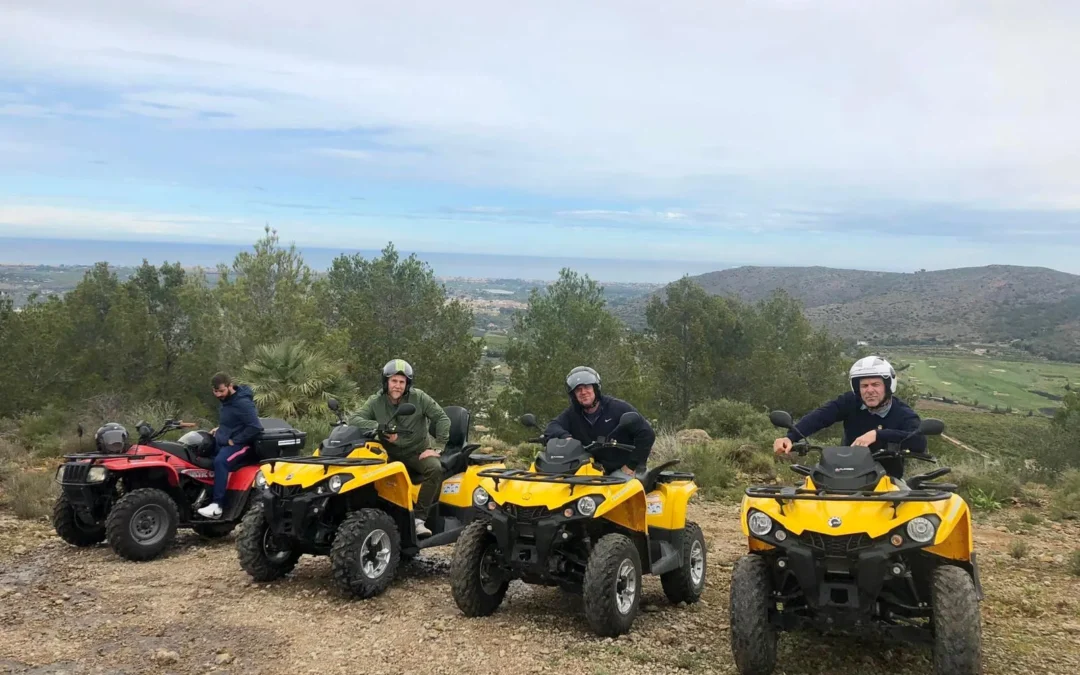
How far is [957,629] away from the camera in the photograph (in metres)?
4.32

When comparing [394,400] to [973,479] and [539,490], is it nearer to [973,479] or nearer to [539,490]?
[539,490]

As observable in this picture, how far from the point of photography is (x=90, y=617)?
20.4ft

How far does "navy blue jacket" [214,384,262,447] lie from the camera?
8.57 m

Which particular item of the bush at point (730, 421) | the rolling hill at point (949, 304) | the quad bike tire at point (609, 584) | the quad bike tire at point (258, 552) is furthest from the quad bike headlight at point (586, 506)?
the rolling hill at point (949, 304)

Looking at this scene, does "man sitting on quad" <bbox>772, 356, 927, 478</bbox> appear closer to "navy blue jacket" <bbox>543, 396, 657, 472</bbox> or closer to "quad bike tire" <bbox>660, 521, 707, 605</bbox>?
"navy blue jacket" <bbox>543, 396, 657, 472</bbox>

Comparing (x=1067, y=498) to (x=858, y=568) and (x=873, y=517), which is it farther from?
(x=858, y=568)

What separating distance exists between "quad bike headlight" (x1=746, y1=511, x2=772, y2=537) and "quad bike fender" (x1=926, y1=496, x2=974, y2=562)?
0.89m

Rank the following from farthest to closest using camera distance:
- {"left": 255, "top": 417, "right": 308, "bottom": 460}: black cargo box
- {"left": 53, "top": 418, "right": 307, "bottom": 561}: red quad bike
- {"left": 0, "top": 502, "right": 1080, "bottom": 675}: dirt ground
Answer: {"left": 255, "top": 417, "right": 308, "bottom": 460}: black cargo box
{"left": 53, "top": 418, "right": 307, "bottom": 561}: red quad bike
{"left": 0, "top": 502, "right": 1080, "bottom": 675}: dirt ground

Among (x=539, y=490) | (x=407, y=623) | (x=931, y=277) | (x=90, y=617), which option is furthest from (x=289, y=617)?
(x=931, y=277)

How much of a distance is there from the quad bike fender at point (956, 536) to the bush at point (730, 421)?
48.3 ft

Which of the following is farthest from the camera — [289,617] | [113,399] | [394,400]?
[113,399]

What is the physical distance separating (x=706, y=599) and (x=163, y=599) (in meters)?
4.51

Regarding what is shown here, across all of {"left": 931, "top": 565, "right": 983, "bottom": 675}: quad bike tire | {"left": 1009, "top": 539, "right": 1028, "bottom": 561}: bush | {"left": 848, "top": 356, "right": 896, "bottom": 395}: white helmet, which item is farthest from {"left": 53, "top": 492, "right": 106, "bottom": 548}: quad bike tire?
{"left": 1009, "top": 539, "right": 1028, "bottom": 561}: bush

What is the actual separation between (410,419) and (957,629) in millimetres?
4944
